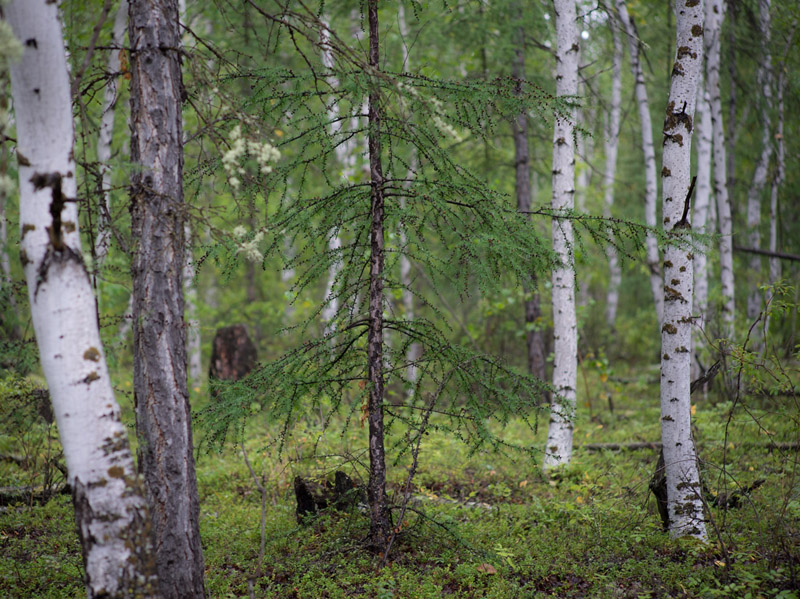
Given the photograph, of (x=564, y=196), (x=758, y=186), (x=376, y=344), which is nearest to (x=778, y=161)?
(x=758, y=186)

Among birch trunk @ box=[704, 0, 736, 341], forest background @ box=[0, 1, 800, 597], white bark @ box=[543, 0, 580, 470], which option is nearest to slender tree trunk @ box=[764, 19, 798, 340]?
birch trunk @ box=[704, 0, 736, 341]

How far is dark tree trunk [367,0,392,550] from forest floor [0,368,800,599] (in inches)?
9.8

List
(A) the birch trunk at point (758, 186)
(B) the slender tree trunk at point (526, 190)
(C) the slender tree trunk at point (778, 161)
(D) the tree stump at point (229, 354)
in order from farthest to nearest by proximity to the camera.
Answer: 1. (A) the birch trunk at point (758, 186)
2. (C) the slender tree trunk at point (778, 161)
3. (D) the tree stump at point (229, 354)
4. (B) the slender tree trunk at point (526, 190)

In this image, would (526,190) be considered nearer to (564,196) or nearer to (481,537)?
(564,196)

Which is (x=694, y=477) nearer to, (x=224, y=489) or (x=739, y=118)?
(x=224, y=489)

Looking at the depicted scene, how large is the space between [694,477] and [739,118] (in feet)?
43.3

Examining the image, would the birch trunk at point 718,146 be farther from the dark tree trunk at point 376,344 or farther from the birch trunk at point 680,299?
the dark tree trunk at point 376,344

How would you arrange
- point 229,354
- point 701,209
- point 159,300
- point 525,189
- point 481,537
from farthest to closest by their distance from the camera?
point 229,354 < point 525,189 < point 701,209 < point 481,537 < point 159,300

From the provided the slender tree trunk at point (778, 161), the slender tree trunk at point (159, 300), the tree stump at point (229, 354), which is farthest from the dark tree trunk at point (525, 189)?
the slender tree trunk at point (159, 300)

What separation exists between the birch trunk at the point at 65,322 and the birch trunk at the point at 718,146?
9.77 metres

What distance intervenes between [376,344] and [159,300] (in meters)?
1.84

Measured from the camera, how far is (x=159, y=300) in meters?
3.69

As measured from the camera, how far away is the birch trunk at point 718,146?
32.7 feet

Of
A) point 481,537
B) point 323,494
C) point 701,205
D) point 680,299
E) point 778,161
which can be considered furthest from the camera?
point 778,161
